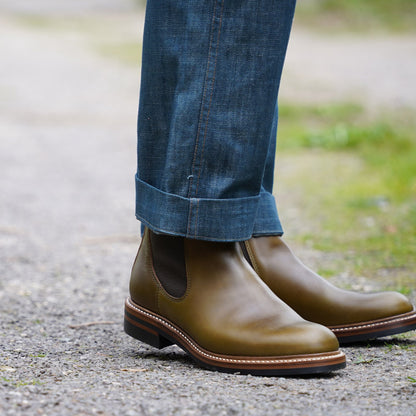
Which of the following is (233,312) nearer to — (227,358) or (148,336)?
(227,358)

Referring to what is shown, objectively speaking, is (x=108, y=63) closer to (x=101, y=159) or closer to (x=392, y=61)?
(x=392, y=61)

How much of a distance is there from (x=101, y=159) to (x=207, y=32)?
115 inches

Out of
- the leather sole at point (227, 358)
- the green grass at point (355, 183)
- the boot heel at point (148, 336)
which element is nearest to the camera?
the leather sole at point (227, 358)

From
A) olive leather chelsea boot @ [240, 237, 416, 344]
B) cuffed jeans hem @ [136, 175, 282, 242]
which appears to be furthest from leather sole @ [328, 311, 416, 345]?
cuffed jeans hem @ [136, 175, 282, 242]

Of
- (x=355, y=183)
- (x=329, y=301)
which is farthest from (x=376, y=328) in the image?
(x=355, y=183)

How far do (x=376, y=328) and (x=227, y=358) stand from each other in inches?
12.4

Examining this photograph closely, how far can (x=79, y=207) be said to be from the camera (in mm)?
2779

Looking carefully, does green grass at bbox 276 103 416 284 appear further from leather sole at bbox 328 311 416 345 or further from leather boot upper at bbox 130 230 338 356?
leather boot upper at bbox 130 230 338 356

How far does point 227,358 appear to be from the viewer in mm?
1030

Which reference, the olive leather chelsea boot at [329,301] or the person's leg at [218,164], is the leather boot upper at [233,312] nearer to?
the person's leg at [218,164]

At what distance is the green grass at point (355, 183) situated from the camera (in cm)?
202

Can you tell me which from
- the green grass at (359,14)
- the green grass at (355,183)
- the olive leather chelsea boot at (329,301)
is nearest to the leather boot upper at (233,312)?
the olive leather chelsea boot at (329,301)

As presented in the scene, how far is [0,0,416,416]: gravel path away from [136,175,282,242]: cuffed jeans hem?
0.21 metres

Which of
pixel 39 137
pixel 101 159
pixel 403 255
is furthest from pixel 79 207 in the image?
pixel 39 137
